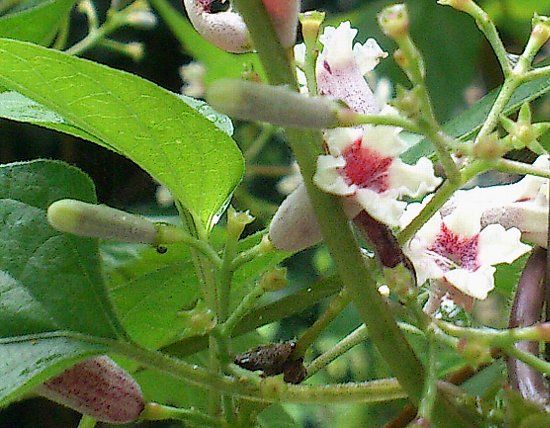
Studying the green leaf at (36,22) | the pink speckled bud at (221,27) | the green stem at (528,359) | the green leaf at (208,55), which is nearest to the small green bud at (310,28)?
the pink speckled bud at (221,27)

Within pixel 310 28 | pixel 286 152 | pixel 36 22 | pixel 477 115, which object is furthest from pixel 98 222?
pixel 286 152

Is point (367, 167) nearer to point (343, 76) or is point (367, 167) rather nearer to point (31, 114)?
point (343, 76)

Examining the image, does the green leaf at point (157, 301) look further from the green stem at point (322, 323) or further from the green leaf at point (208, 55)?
the green leaf at point (208, 55)

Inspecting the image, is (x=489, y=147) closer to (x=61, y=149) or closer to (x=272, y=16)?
(x=272, y=16)

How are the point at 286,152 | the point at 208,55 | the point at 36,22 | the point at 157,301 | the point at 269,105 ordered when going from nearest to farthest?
the point at 269,105 < the point at 157,301 < the point at 36,22 < the point at 208,55 < the point at 286,152

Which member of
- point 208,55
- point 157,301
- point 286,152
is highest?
point 157,301

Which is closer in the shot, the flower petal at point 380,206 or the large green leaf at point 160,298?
the flower petal at point 380,206

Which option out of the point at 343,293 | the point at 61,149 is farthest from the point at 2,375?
the point at 61,149
